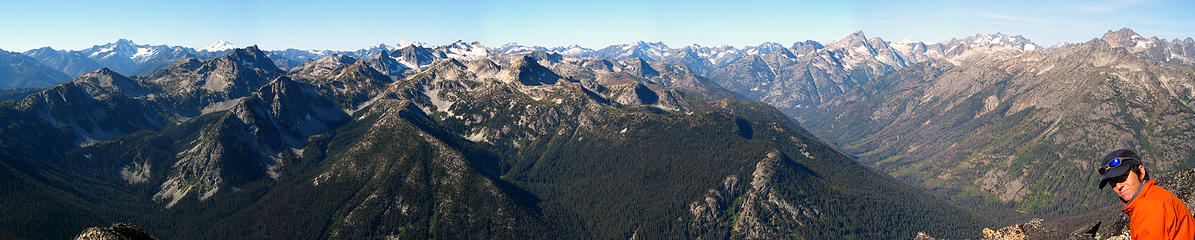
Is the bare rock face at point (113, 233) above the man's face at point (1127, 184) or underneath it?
underneath

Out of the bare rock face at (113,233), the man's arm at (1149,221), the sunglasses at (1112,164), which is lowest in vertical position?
the bare rock face at (113,233)

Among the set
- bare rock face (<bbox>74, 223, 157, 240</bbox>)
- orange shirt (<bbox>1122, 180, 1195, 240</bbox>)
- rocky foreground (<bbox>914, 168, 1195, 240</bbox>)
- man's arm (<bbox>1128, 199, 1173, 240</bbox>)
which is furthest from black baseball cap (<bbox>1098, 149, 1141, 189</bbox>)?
bare rock face (<bbox>74, 223, 157, 240</bbox>)

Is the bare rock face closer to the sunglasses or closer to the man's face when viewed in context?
the sunglasses

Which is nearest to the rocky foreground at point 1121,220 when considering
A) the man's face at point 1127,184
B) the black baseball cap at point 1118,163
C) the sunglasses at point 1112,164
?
the man's face at point 1127,184

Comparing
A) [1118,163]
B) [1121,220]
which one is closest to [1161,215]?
[1118,163]

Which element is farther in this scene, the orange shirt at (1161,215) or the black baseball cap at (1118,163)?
the black baseball cap at (1118,163)

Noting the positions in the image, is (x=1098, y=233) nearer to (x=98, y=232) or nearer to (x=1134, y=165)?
(x=1134, y=165)

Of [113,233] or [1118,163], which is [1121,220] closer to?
[1118,163]

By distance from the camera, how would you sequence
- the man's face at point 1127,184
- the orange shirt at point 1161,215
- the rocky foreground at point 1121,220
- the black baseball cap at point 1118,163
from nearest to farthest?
1. the orange shirt at point 1161,215
2. the black baseball cap at point 1118,163
3. the man's face at point 1127,184
4. the rocky foreground at point 1121,220

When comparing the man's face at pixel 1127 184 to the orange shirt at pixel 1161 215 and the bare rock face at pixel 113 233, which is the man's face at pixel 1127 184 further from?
the bare rock face at pixel 113 233
